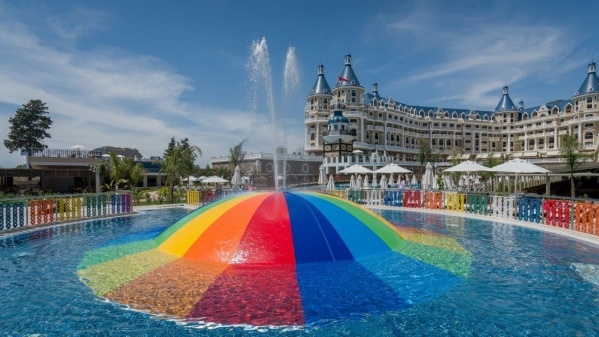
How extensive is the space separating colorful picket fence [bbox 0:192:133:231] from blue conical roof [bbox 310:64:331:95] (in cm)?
5820

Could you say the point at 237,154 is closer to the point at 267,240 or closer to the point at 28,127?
the point at 28,127

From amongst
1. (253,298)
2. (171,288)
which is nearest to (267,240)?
(253,298)

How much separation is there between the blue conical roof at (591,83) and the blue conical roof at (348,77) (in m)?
44.5

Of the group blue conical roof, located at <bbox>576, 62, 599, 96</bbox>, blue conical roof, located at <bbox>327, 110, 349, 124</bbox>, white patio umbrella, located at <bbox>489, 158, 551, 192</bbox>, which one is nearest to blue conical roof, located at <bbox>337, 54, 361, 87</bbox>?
blue conical roof, located at <bbox>327, 110, 349, 124</bbox>

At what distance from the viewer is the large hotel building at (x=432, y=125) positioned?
228 feet

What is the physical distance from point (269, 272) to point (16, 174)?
125ft

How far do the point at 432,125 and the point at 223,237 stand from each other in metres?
91.3

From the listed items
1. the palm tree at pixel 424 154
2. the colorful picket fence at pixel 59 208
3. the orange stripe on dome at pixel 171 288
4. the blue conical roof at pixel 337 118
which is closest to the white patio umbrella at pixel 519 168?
the orange stripe on dome at pixel 171 288

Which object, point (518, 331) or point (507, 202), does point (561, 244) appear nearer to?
point (507, 202)

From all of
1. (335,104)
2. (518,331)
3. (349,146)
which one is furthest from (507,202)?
(335,104)

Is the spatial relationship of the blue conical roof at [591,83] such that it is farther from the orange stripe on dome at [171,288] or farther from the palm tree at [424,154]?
the orange stripe on dome at [171,288]

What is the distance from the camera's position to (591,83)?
72438 millimetres

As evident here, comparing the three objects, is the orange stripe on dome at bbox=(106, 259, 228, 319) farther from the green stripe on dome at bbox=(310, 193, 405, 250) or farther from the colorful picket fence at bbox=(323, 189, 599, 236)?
the colorful picket fence at bbox=(323, 189, 599, 236)

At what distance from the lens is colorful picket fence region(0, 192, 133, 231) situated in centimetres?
1449
